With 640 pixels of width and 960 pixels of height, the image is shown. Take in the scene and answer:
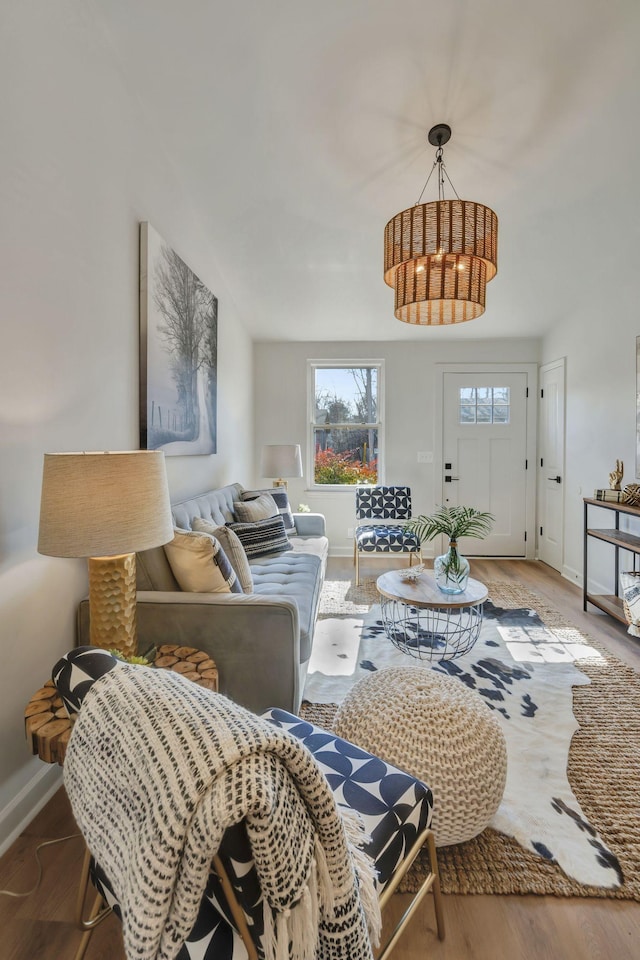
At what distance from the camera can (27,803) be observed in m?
1.50

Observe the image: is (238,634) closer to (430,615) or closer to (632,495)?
(430,615)

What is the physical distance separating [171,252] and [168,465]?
1182 millimetres

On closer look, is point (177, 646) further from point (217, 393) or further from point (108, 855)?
point (217, 393)

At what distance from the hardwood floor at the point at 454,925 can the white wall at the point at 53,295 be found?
0.74 feet

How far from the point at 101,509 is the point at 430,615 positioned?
2.42m

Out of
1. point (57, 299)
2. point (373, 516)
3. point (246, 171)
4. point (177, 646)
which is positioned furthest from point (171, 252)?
point (373, 516)

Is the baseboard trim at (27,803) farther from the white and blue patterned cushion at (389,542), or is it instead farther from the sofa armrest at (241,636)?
the white and blue patterned cushion at (389,542)

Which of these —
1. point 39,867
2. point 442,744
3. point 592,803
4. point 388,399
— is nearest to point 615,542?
point 592,803

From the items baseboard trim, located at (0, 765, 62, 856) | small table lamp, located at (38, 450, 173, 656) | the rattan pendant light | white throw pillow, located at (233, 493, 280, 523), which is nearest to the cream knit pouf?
small table lamp, located at (38, 450, 173, 656)

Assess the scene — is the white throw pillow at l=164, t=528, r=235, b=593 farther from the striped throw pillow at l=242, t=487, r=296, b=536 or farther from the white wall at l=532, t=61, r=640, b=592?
the white wall at l=532, t=61, r=640, b=592

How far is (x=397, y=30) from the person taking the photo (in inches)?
71.0

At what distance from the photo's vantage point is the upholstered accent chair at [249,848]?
0.65 meters

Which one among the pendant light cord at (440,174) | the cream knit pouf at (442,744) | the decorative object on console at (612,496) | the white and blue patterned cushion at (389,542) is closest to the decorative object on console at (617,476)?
the decorative object on console at (612,496)

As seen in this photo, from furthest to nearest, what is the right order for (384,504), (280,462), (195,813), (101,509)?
1. (384,504)
2. (280,462)
3. (101,509)
4. (195,813)
